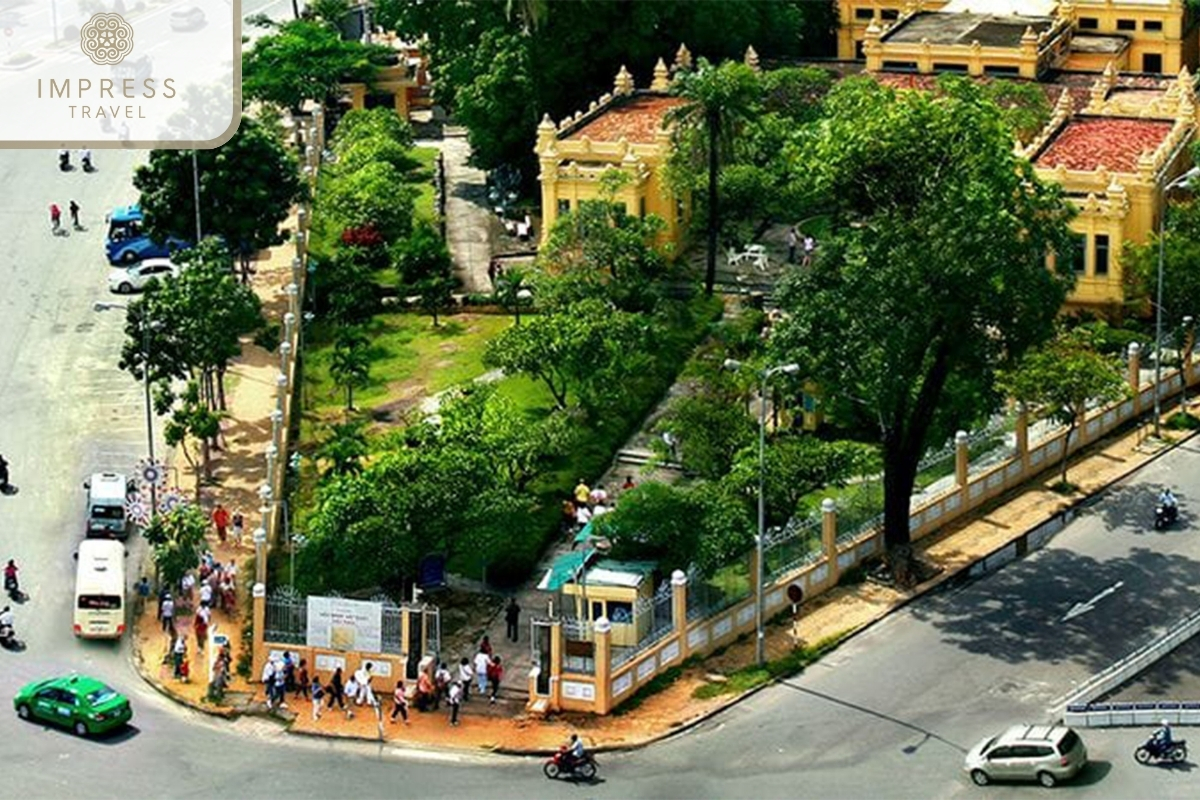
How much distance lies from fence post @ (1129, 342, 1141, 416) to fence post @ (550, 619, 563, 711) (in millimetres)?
28777

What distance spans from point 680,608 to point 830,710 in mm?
5466

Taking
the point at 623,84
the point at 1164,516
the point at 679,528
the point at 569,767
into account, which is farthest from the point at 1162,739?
the point at 623,84

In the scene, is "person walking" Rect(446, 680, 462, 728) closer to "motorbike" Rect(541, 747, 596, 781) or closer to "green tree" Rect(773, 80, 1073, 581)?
"motorbike" Rect(541, 747, 596, 781)

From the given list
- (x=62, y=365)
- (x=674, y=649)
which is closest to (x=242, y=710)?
(x=674, y=649)

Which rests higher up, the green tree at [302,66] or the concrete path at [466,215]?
the green tree at [302,66]

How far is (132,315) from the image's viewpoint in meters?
108

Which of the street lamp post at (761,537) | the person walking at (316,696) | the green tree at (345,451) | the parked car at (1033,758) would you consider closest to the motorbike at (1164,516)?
the street lamp post at (761,537)

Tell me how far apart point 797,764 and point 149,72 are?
73.7m

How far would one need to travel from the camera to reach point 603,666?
86188mm

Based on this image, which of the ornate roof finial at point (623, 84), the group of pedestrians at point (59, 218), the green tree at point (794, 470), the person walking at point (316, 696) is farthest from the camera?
the group of pedestrians at point (59, 218)

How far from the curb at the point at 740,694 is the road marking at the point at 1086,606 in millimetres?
3995

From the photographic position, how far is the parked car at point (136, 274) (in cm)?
12175

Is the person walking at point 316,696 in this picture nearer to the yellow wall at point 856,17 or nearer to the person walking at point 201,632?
the person walking at point 201,632

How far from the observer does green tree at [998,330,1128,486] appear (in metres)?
99.9
